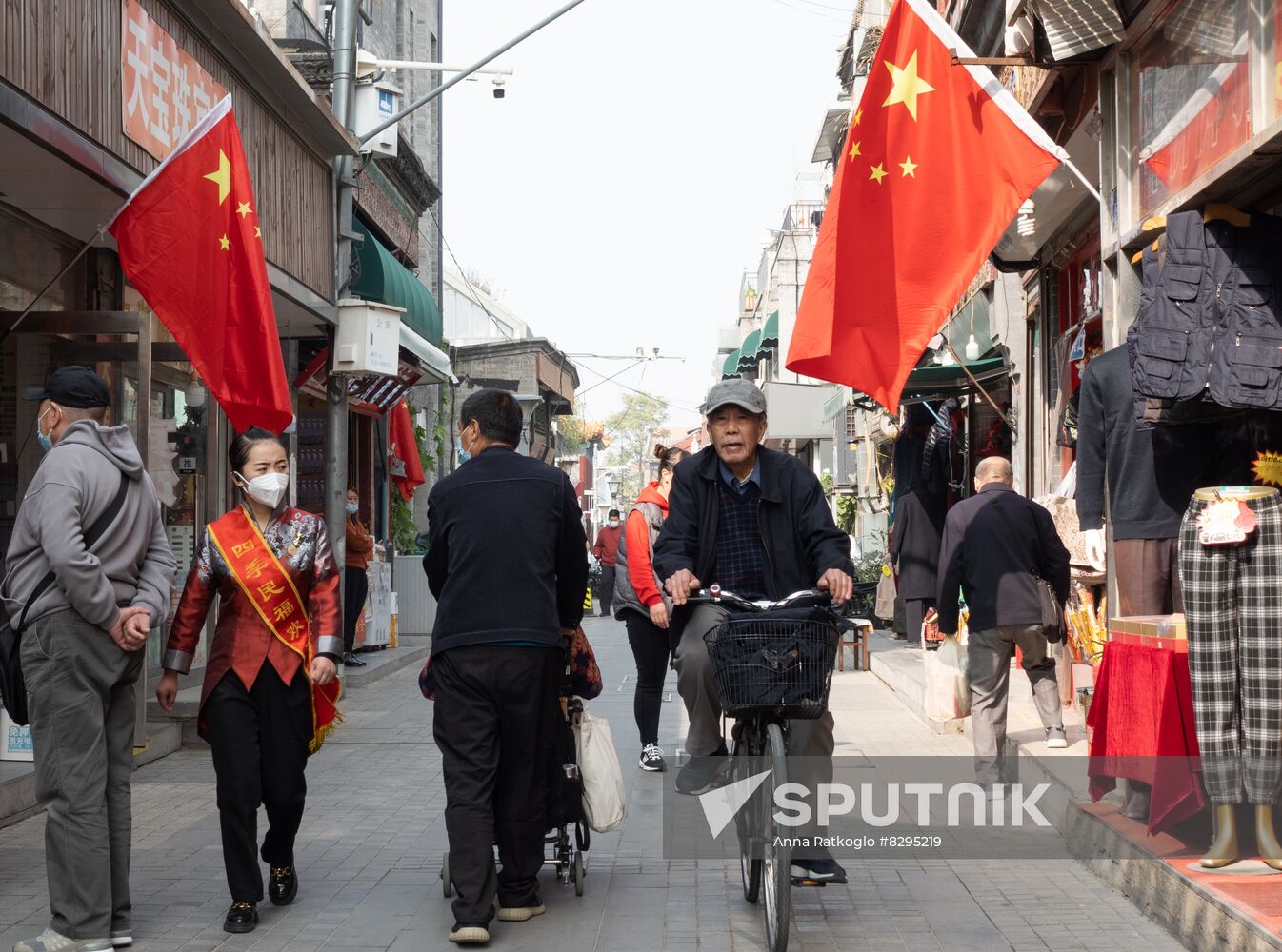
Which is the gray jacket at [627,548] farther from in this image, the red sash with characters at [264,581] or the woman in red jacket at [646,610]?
the red sash with characters at [264,581]

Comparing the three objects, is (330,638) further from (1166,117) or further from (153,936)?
(1166,117)

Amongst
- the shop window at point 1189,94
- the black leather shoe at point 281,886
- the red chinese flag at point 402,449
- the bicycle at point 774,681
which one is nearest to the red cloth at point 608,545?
the red chinese flag at point 402,449

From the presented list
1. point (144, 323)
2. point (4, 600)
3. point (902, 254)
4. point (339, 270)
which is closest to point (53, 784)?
point (4, 600)

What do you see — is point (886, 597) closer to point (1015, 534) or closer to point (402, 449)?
point (402, 449)

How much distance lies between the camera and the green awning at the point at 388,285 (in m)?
16.9

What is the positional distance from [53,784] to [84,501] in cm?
103

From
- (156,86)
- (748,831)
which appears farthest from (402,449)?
(748,831)

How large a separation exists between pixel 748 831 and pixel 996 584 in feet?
10.5

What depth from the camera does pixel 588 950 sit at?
534 centimetres

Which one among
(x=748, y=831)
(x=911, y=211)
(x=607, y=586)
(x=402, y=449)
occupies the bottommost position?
(x=607, y=586)

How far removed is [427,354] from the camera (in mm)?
17375

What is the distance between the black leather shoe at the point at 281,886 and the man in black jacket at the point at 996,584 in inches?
163

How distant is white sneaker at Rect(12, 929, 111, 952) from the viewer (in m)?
5.20

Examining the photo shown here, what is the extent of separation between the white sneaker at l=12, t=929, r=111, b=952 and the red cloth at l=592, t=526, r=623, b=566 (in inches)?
722
